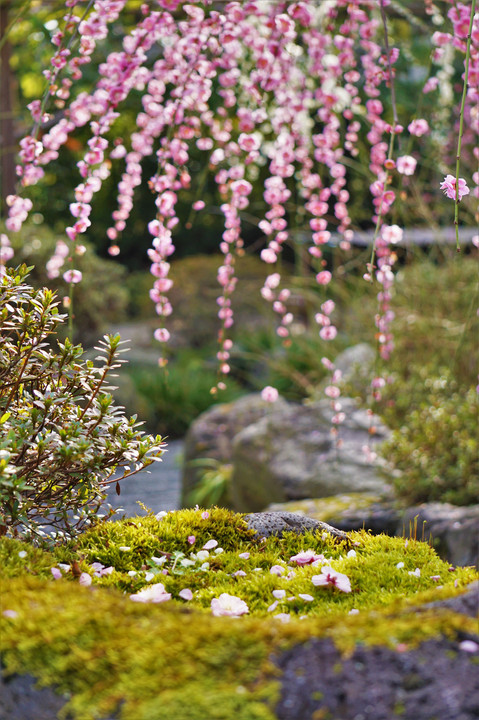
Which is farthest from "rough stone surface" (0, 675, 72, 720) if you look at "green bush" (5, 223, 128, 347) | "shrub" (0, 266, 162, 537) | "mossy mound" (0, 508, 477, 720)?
"green bush" (5, 223, 128, 347)

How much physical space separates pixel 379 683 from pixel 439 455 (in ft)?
10.0

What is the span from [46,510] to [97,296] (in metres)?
7.50

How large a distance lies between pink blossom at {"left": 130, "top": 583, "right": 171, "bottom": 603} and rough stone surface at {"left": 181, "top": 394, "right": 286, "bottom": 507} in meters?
4.16

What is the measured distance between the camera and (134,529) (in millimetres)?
2125

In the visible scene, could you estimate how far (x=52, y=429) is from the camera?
2035 mm

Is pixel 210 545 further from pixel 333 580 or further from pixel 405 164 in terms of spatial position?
pixel 405 164

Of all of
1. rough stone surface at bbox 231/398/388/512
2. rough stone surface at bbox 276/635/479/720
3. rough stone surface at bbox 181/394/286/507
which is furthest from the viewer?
rough stone surface at bbox 181/394/286/507

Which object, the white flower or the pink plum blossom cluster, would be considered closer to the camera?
the white flower

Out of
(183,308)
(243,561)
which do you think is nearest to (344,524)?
(243,561)

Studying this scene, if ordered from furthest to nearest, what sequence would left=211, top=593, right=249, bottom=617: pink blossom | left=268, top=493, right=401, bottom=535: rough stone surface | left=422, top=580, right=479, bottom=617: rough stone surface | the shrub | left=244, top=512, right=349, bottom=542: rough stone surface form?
left=268, top=493, right=401, bottom=535: rough stone surface → left=244, top=512, right=349, bottom=542: rough stone surface → the shrub → left=211, top=593, right=249, bottom=617: pink blossom → left=422, top=580, right=479, bottom=617: rough stone surface

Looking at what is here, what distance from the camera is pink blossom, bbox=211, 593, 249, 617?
5.56 feet

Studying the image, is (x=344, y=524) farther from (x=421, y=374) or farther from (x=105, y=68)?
(x=105, y=68)

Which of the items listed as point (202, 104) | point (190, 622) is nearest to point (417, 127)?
point (202, 104)

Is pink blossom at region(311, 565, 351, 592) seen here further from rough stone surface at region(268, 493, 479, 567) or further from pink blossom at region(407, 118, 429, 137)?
pink blossom at region(407, 118, 429, 137)
